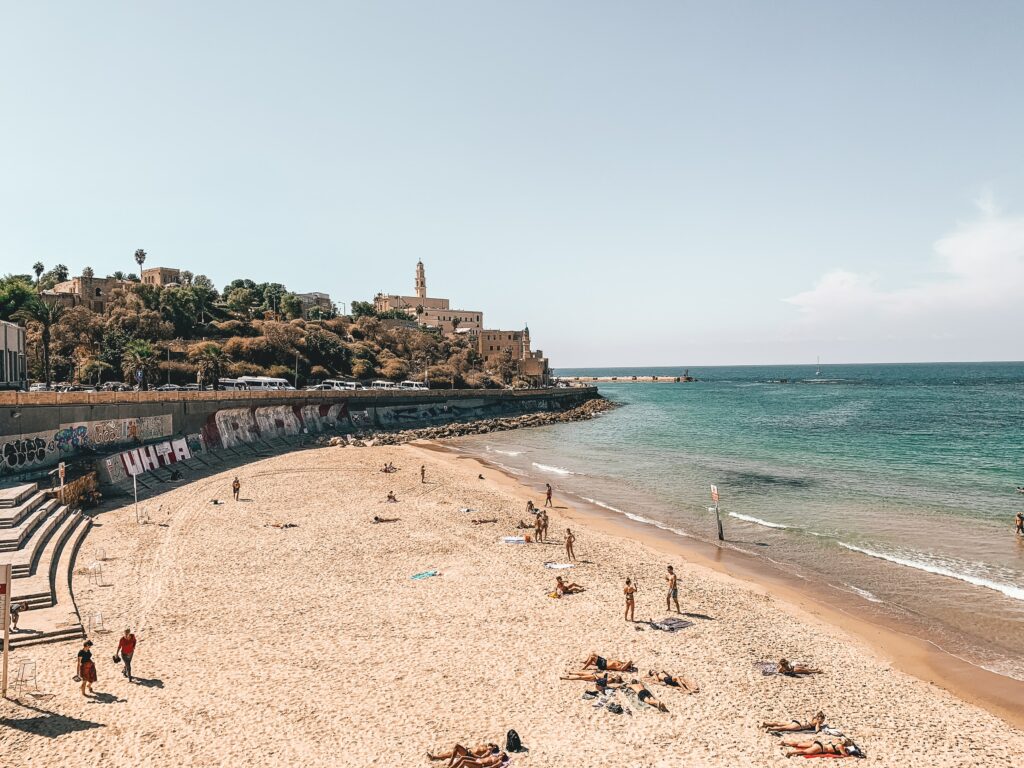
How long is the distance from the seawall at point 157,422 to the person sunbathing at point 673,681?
30.6m

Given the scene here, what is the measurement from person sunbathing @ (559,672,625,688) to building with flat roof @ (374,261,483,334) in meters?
149

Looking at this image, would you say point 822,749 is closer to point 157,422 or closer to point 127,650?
point 127,650

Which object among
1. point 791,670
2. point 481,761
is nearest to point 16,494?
point 481,761

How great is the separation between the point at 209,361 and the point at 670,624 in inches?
2968

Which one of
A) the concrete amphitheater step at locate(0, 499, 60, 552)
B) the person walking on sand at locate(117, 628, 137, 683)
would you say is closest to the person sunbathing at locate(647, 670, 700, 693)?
the person walking on sand at locate(117, 628, 137, 683)

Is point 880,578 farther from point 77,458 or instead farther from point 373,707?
point 77,458

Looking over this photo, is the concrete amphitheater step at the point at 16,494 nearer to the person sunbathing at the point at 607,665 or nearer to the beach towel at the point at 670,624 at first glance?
the person sunbathing at the point at 607,665

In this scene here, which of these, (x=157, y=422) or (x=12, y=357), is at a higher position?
(x=12, y=357)

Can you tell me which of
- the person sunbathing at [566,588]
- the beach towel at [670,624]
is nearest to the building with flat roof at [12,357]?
the person sunbathing at [566,588]

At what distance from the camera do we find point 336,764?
39.7 ft

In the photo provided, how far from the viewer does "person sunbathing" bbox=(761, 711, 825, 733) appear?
13.5m

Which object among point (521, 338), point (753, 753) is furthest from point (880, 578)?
point (521, 338)

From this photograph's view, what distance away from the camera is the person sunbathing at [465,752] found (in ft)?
39.0

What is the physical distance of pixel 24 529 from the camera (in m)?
22.5
